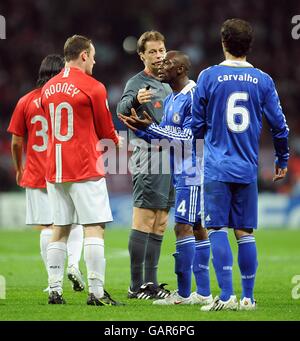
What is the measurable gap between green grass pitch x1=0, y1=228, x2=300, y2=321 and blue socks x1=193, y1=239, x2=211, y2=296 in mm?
368

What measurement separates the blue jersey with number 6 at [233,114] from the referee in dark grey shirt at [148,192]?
71.0 inches

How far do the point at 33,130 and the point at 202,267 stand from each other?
254 cm

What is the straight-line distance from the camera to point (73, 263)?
377 inches

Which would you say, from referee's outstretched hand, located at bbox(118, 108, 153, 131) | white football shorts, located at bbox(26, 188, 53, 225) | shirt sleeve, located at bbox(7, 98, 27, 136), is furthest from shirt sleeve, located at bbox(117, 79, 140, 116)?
white football shorts, located at bbox(26, 188, 53, 225)

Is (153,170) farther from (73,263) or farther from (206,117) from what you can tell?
(206,117)

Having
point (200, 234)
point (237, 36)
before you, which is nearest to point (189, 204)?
point (200, 234)

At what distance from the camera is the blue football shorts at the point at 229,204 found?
24.6 ft

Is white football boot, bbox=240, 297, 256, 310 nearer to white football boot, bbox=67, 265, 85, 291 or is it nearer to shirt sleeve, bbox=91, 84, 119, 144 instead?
shirt sleeve, bbox=91, 84, 119, 144

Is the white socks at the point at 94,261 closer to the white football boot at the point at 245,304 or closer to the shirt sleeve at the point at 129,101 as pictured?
the white football boot at the point at 245,304

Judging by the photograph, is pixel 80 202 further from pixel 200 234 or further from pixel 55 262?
pixel 200 234

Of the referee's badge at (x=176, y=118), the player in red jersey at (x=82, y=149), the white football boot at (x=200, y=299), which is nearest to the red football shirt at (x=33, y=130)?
the player in red jersey at (x=82, y=149)

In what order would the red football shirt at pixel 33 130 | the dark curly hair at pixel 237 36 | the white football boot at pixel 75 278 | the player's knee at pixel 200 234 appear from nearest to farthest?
the dark curly hair at pixel 237 36
the player's knee at pixel 200 234
the white football boot at pixel 75 278
the red football shirt at pixel 33 130

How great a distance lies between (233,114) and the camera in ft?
24.5

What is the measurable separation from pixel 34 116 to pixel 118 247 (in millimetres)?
6848
